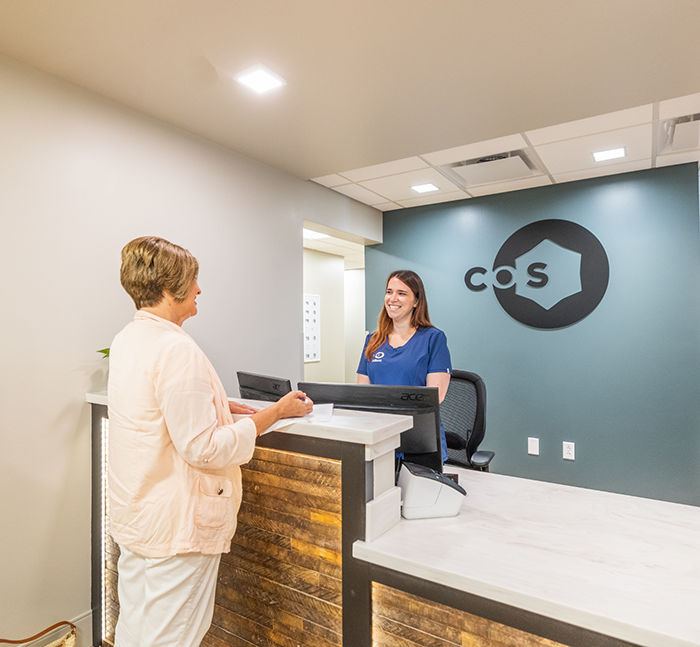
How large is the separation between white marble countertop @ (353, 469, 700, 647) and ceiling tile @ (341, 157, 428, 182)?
245 centimetres

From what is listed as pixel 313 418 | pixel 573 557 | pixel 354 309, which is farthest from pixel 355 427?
pixel 354 309

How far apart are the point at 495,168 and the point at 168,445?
3.16m

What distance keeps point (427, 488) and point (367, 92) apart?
5.98 feet

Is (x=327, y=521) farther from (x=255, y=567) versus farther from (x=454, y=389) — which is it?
(x=454, y=389)

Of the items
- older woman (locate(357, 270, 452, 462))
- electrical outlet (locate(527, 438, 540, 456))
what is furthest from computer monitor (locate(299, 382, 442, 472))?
electrical outlet (locate(527, 438, 540, 456))

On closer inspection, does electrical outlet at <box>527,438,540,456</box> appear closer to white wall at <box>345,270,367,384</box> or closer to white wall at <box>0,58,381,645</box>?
white wall at <box>0,58,381,645</box>

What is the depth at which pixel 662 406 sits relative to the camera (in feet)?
11.3

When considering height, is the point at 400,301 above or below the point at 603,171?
below

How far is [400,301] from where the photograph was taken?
2295mm

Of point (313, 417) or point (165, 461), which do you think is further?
point (313, 417)

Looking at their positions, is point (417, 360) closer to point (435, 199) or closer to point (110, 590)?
point (110, 590)

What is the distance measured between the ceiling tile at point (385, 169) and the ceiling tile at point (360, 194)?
0.69 ft

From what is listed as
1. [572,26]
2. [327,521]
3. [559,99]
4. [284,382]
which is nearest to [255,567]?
[327,521]

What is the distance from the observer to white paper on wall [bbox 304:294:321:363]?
19.4ft
